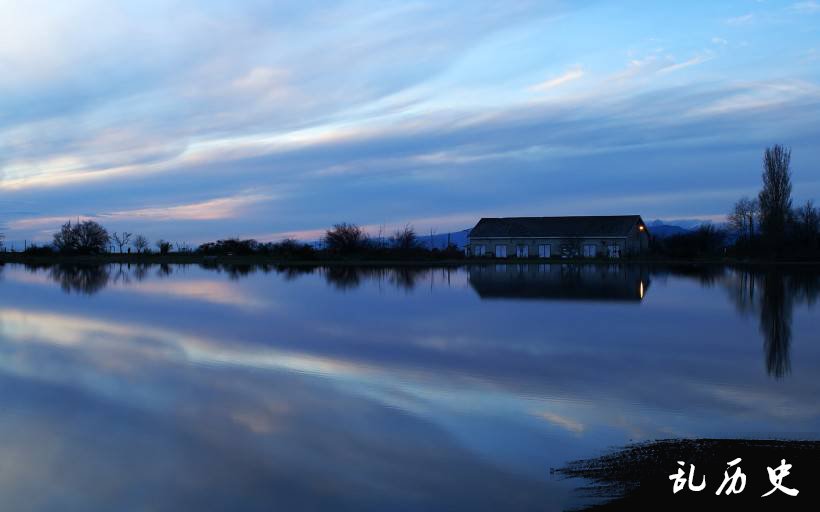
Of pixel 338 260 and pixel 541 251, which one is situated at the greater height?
pixel 541 251

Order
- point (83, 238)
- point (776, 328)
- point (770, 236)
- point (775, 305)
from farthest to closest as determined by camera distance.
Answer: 1. point (83, 238)
2. point (770, 236)
3. point (775, 305)
4. point (776, 328)

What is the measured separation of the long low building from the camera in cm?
5128

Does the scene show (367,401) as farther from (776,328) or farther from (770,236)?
(770,236)

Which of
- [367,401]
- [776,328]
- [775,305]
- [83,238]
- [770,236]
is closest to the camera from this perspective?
[367,401]

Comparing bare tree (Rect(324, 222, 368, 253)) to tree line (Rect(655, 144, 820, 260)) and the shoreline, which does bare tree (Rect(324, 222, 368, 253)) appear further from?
tree line (Rect(655, 144, 820, 260))

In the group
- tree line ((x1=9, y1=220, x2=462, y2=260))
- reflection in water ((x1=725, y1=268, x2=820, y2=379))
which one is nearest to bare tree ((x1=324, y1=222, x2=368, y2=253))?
tree line ((x1=9, y1=220, x2=462, y2=260))

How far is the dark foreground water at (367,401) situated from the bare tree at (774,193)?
36.6 m

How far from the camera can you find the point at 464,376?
8234mm

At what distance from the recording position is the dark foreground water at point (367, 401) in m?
4.71

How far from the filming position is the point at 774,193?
159 ft

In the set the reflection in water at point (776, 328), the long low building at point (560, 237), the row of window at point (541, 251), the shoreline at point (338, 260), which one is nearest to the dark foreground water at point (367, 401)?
the reflection in water at point (776, 328)

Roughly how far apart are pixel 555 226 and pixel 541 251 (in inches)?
92.7

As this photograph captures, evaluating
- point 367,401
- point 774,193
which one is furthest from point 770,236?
point 367,401

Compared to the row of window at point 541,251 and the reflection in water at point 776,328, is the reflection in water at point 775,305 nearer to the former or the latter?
the reflection in water at point 776,328
